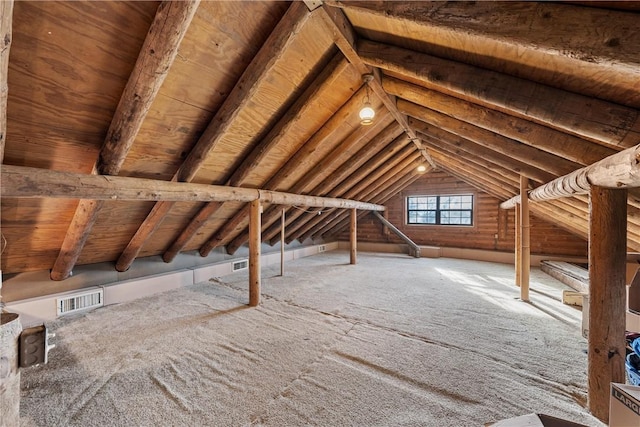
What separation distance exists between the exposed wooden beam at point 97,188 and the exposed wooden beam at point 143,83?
151 millimetres

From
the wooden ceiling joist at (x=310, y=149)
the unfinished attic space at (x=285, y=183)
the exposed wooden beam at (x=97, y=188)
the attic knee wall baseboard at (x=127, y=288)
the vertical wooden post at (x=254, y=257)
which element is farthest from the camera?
the vertical wooden post at (x=254, y=257)

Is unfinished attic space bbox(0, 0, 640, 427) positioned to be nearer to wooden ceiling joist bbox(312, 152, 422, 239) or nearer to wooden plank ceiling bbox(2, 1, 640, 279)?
wooden plank ceiling bbox(2, 1, 640, 279)

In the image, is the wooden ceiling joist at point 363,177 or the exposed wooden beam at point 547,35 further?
the wooden ceiling joist at point 363,177

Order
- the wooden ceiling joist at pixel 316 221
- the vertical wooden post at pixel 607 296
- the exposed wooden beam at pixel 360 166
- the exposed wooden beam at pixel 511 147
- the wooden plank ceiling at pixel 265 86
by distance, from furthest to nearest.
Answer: the wooden ceiling joist at pixel 316 221 → the exposed wooden beam at pixel 360 166 → the exposed wooden beam at pixel 511 147 → the vertical wooden post at pixel 607 296 → the wooden plank ceiling at pixel 265 86

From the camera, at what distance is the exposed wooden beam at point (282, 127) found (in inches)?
90.5

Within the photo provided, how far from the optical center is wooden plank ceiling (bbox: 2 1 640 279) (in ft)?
3.90

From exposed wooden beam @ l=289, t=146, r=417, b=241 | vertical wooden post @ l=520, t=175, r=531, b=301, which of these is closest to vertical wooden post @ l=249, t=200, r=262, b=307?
exposed wooden beam @ l=289, t=146, r=417, b=241

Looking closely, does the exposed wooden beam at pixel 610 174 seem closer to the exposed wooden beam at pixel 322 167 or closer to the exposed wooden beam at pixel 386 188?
the exposed wooden beam at pixel 322 167

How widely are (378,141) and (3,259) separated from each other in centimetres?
487

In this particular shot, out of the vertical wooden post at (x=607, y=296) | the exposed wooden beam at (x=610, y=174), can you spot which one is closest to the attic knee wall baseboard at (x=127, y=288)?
the vertical wooden post at (x=607, y=296)

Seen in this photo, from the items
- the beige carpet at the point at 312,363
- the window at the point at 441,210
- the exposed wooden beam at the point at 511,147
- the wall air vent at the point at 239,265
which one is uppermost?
the exposed wooden beam at the point at 511,147

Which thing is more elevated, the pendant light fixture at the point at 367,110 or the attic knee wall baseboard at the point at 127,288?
the pendant light fixture at the point at 367,110

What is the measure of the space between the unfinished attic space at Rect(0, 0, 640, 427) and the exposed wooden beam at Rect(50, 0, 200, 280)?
0.01 metres

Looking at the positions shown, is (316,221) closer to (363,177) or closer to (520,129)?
(363,177)
